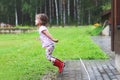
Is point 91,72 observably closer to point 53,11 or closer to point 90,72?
point 90,72

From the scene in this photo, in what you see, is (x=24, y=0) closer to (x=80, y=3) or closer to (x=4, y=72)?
(x=80, y=3)

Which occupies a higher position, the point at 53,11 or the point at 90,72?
the point at 90,72

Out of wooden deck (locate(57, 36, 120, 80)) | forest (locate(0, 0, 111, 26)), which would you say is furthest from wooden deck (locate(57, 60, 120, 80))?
forest (locate(0, 0, 111, 26))

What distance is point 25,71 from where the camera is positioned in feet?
32.8

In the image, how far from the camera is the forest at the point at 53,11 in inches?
2307

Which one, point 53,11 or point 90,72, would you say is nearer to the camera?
point 90,72

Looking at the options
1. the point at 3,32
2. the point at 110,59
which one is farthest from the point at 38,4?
the point at 110,59

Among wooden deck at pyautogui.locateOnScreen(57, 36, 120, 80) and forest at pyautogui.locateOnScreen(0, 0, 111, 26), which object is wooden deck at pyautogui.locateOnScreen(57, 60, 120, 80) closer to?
wooden deck at pyautogui.locateOnScreen(57, 36, 120, 80)

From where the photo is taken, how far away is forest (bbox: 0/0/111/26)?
58.6 m

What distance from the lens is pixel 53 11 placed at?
6306 centimetres

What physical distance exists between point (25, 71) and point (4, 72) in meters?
0.51

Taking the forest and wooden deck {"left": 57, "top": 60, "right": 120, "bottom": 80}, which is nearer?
wooden deck {"left": 57, "top": 60, "right": 120, "bottom": 80}

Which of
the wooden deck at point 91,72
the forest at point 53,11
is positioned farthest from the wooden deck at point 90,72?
the forest at point 53,11

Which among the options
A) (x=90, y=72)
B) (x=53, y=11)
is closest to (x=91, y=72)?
(x=90, y=72)
